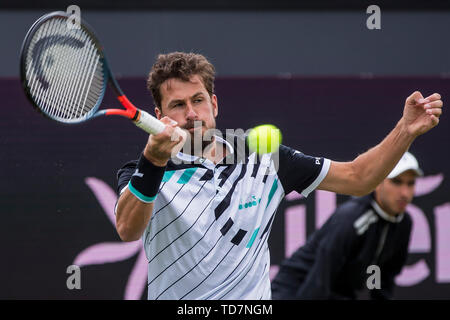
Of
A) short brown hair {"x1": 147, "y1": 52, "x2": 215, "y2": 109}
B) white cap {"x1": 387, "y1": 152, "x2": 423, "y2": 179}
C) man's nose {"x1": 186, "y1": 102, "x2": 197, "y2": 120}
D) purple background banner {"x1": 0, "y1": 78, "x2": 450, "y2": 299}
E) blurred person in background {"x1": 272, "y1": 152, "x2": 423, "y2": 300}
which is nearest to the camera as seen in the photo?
man's nose {"x1": 186, "y1": 102, "x2": 197, "y2": 120}

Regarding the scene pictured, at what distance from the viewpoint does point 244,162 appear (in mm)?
2973

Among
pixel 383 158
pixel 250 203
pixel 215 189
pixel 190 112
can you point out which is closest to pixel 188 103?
pixel 190 112

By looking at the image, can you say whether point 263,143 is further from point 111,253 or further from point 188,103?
point 111,253

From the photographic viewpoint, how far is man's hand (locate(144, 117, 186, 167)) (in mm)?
2467

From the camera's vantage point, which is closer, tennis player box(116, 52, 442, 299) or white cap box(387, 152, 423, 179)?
tennis player box(116, 52, 442, 299)

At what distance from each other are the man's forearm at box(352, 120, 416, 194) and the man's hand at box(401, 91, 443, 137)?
0.08 ft

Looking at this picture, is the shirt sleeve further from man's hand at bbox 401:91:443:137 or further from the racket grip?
the racket grip

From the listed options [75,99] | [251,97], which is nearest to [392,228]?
[251,97]

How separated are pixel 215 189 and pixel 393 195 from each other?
1.78m

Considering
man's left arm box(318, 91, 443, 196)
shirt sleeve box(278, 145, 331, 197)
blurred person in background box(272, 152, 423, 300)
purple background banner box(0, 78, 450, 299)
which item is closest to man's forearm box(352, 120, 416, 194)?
man's left arm box(318, 91, 443, 196)

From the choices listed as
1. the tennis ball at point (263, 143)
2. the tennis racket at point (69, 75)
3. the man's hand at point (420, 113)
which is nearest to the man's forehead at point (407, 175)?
the tennis ball at point (263, 143)

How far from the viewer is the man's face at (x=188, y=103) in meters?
2.80
